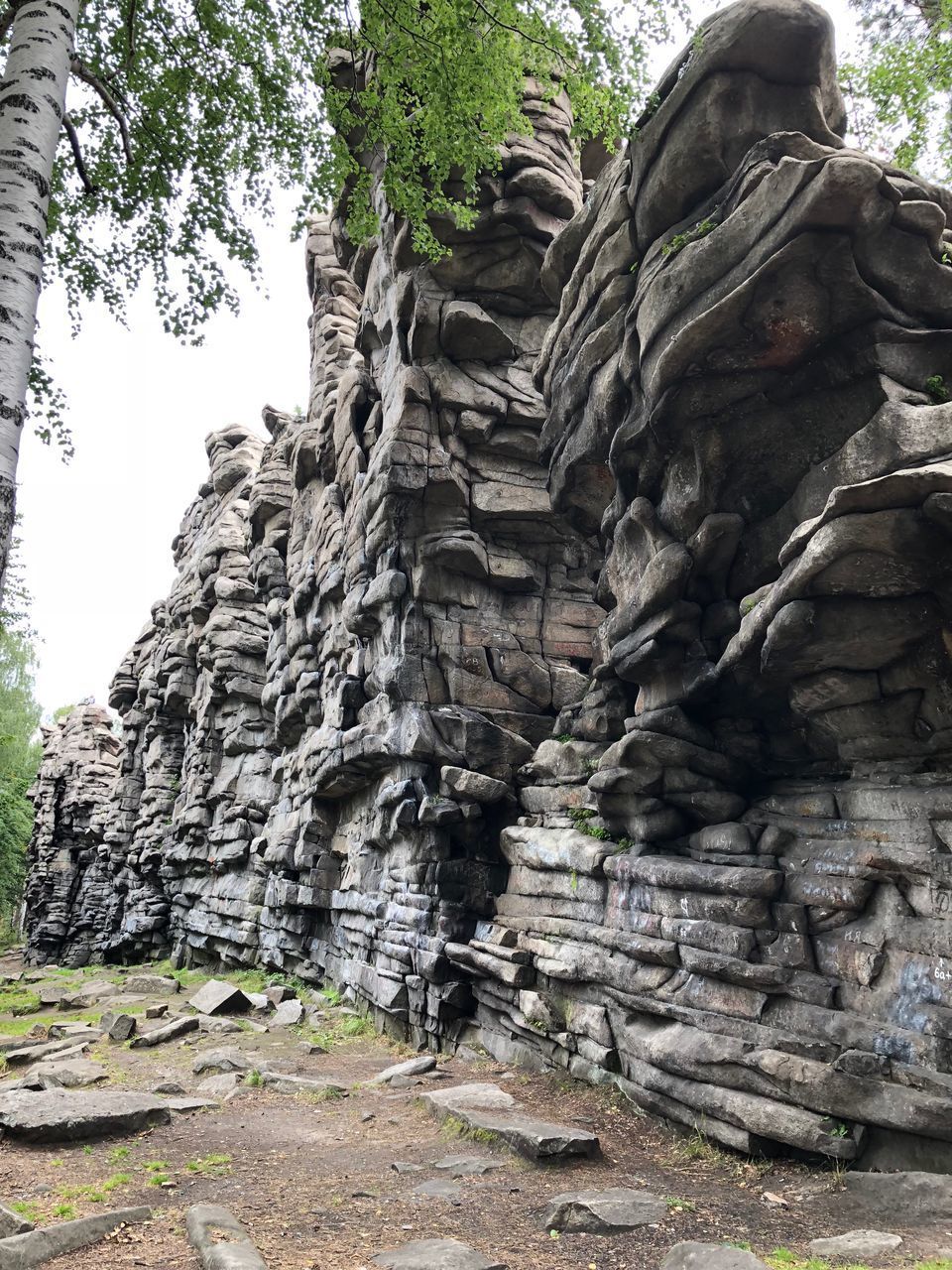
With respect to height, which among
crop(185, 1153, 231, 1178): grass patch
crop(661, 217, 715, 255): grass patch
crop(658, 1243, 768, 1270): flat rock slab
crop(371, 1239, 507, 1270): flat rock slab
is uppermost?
crop(661, 217, 715, 255): grass patch

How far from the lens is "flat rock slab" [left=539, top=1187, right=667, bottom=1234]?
4.87 m

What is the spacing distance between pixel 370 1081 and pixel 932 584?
7898mm

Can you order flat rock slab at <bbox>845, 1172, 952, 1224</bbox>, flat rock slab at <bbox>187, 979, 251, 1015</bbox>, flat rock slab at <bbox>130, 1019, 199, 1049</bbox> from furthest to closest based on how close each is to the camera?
1. flat rock slab at <bbox>187, 979, 251, 1015</bbox>
2. flat rock slab at <bbox>130, 1019, 199, 1049</bbox>
3. flat rock slab at <bbox>845, 1172, 952, 1224</bbox>

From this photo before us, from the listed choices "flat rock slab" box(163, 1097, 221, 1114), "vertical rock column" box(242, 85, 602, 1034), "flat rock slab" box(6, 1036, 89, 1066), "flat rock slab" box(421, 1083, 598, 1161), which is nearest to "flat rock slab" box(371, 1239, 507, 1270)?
"flat rock slab" box(421, 1083, 598, 1161)

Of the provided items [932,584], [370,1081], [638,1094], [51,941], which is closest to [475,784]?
[370,1081]

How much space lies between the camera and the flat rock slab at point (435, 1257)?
4.36 metres

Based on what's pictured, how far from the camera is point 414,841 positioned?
41.3ft

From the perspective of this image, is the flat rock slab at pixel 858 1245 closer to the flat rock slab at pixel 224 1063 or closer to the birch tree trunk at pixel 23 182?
the birch tree trunk at pixel 23 182

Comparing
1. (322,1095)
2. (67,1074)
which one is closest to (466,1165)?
(322,1095)

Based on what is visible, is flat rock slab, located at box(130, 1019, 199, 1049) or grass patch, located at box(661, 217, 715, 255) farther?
flat rock slab, located at box(130, 1019, 199, 1049)

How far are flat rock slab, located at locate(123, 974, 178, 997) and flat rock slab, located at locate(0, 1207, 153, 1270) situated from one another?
46.7 ft

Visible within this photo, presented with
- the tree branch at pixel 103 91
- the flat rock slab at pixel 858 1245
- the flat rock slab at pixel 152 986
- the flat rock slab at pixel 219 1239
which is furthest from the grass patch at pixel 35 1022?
the flat rock slab at pixel 858 1245

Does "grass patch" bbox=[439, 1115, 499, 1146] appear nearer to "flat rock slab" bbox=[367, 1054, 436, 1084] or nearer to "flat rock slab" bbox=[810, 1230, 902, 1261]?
"flat rock slab" bbox=[367, 1054, 436, 1084]

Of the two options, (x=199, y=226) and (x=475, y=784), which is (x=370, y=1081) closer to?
(x=475, y=784)
